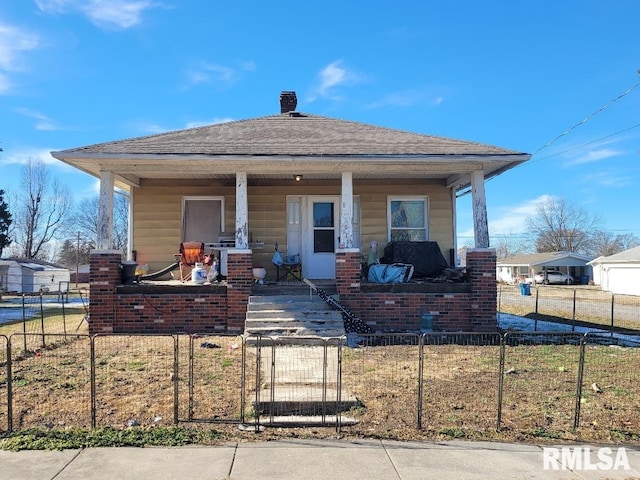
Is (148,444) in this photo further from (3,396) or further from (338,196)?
(338,196)

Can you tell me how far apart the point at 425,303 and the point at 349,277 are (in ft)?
5.41

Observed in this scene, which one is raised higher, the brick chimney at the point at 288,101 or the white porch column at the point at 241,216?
the brick chimney at the point at 288,101

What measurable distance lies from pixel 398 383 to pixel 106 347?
513cm

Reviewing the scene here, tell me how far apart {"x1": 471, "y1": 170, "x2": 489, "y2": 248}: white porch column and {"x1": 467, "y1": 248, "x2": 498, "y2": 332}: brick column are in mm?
256

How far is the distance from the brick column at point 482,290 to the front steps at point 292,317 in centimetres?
295

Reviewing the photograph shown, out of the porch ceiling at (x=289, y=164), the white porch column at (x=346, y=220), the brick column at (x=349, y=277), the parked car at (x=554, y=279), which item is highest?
the porch ceiling at (x=289, y=164)

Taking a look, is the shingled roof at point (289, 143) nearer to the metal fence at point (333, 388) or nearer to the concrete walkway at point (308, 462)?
the metal fence at point (333, 388)

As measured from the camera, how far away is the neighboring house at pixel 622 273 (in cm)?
3694

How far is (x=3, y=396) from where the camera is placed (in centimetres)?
557

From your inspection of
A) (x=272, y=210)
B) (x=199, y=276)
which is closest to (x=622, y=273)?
(x=272, y=210)

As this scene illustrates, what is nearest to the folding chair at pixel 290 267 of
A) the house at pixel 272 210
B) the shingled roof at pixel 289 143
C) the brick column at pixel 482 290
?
the house at pixel 272 210

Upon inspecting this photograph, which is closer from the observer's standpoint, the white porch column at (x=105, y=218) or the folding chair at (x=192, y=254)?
the white porch column at (x=105, y=218)

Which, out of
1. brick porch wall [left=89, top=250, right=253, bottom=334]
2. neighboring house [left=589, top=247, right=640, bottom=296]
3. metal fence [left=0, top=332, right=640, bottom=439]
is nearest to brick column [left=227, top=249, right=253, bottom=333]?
brick porch wall [left=89, top=250, right=253, bottom=334]

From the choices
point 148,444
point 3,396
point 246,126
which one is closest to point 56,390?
point 3,396
